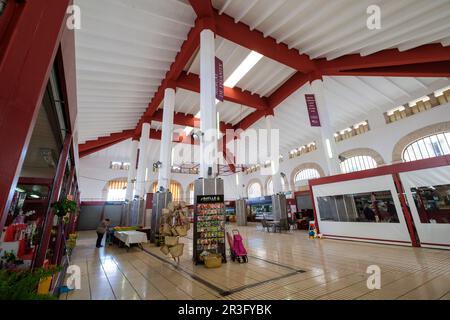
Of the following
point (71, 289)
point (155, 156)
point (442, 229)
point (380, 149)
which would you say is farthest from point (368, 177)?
point (155, 156)

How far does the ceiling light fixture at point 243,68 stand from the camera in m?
8.22

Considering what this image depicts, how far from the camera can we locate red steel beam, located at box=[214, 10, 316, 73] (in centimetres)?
654

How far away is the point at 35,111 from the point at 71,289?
10.6 feet

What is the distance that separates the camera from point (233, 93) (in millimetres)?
9820

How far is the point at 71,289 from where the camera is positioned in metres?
3.02

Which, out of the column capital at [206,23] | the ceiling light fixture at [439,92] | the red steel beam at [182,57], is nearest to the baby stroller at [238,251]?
the column capital at [206,23]

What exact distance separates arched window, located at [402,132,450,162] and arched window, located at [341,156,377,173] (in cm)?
146

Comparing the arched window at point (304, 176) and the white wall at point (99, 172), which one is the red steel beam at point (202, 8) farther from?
the white wall at point (99, 172)

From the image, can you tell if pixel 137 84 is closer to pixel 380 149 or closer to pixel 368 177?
pixel 368 177

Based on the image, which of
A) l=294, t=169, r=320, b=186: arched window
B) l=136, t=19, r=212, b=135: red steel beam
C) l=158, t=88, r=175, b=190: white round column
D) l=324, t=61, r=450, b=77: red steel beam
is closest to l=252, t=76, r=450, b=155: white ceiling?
l=324, t=61, r=450, b=77: red steel beam

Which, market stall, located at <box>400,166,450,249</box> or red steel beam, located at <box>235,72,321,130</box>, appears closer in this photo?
market stall, located at <box>400,166,450,249</box>

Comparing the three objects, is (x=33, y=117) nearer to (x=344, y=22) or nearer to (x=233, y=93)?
(x=344, y=22)

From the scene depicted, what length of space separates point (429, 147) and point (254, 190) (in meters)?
12.8

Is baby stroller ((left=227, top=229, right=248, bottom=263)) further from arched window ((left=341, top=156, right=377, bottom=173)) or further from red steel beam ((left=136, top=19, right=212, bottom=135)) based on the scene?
arched window ((left=341, top=156, right=377, bottom=173))
